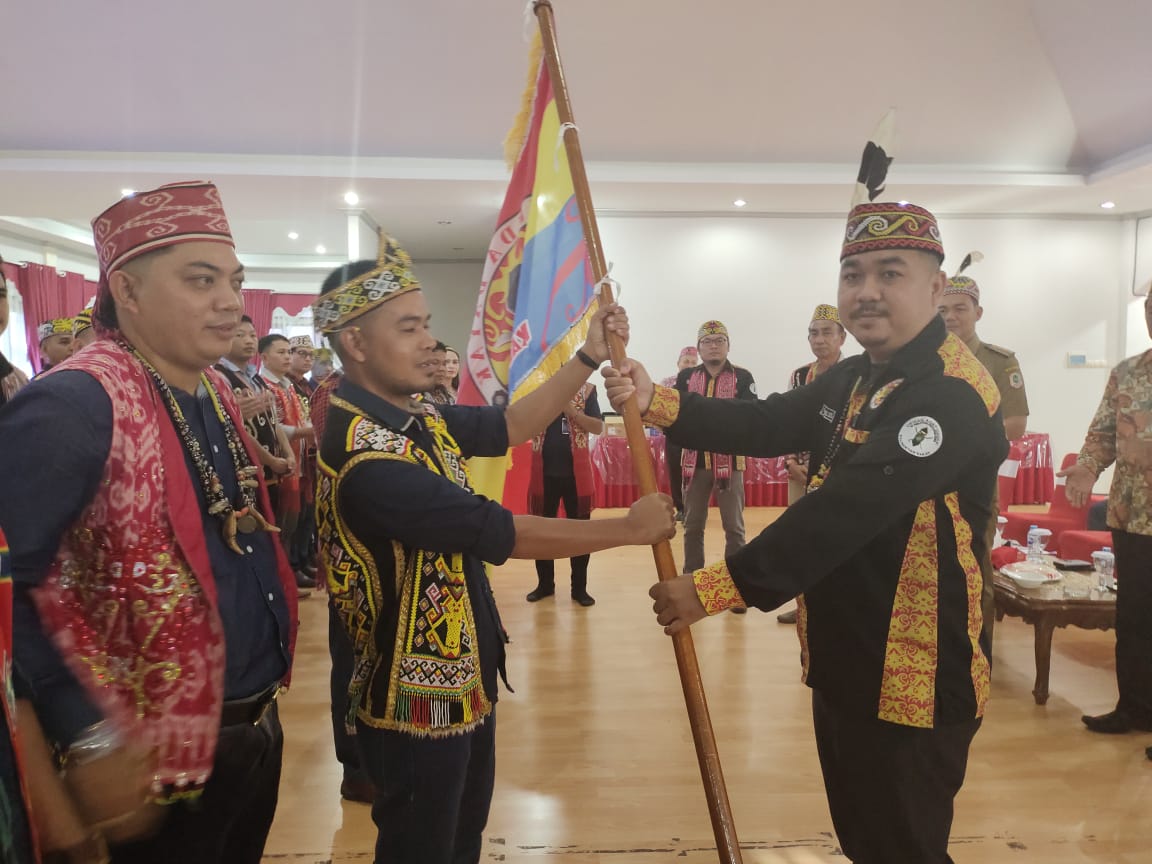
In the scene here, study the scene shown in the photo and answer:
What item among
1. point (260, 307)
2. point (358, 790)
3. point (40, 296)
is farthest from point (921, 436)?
point (260, 307)

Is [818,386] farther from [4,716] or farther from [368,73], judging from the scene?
[368,73]

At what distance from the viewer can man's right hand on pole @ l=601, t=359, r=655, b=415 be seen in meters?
1.74

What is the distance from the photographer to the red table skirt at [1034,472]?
762cm

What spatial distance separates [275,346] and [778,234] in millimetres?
→ 6323

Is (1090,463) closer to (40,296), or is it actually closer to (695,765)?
(695,765)

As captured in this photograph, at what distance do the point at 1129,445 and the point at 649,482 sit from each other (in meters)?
2.35

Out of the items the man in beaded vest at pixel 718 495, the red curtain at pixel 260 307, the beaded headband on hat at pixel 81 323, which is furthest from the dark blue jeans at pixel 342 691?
the red curtain at pixel 260 307

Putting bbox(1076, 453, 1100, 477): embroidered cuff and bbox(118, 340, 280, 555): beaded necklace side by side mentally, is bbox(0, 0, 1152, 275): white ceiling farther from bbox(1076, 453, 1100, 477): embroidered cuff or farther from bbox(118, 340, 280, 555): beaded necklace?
bbox(118, 340, 280, 555): beaded necklace

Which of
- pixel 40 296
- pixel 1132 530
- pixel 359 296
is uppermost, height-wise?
pixel 40 296

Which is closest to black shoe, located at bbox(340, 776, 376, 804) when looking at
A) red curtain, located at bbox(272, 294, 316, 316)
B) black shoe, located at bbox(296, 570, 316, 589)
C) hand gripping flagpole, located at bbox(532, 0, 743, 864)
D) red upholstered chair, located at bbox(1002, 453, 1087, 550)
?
hand gripping flagpole, located at bbox(532, 0, 743, 864)

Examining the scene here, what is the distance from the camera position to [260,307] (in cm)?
1294

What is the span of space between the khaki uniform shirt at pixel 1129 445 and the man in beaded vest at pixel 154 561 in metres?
3.11

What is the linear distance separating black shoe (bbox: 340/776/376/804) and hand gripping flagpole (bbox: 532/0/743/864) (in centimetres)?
129

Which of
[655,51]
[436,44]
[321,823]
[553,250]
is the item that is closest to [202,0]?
[436,44]
